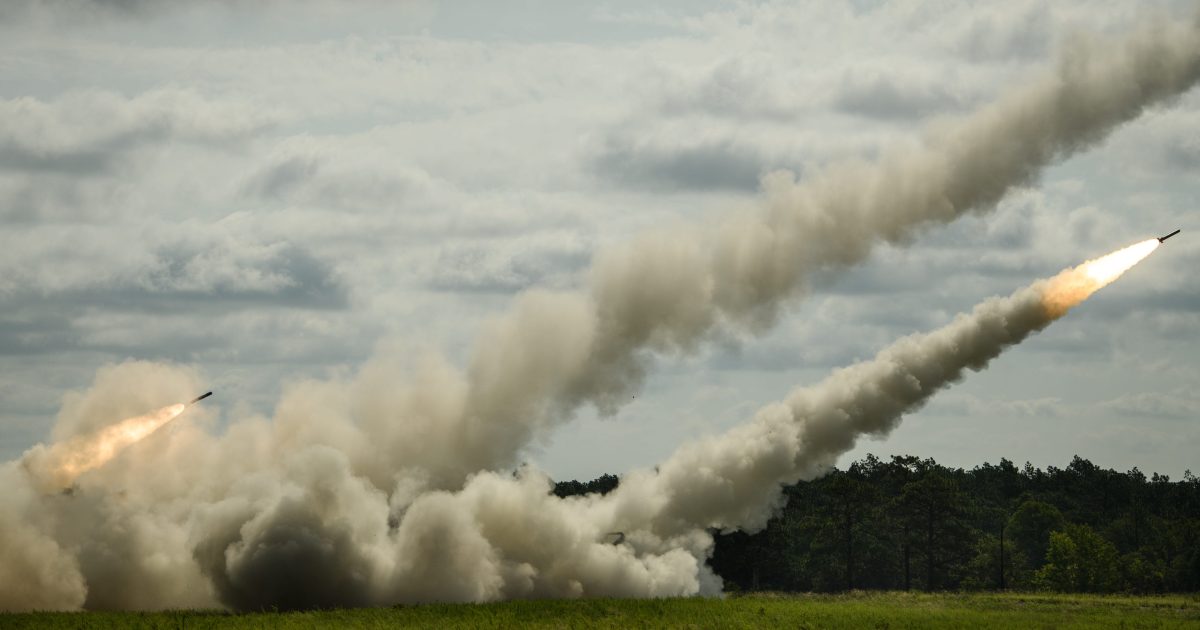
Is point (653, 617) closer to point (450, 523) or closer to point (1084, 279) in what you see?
point (450, 523)

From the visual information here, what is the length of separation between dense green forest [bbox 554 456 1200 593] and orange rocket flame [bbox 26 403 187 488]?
52.2 meters

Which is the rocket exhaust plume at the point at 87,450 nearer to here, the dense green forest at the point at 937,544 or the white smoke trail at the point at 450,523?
the white smoke trail at the point at 450,523

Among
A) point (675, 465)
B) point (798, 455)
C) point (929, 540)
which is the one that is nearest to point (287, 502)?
point (675, 465)

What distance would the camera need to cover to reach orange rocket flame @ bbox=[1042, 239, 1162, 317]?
6300 centimetres

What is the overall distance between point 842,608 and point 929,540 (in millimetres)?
58914

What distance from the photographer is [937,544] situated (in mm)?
128875

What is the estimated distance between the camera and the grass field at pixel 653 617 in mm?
59188

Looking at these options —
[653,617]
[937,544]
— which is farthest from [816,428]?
[937,544]

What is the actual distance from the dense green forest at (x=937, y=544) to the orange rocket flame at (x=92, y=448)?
52.2m

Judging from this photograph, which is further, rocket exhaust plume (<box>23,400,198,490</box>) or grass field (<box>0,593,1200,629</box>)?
rocket exhaust plume (<box>23,400,198,490</box>)

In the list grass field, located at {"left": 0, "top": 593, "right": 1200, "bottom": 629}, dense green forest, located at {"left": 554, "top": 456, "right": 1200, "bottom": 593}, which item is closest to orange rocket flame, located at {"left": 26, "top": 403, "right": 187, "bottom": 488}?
grass field, located at {"left": 0, "top": 593, "right": 1200, "bottom": 629}

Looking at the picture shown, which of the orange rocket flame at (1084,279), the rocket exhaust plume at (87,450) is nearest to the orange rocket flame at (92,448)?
the rocket exhaust plume at (87,450)

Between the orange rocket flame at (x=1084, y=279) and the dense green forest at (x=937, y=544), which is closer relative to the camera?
the orange rocket flame at (x=1084, y=279)

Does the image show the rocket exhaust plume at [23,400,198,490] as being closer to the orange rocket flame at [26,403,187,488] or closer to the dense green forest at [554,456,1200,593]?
the orange rocket flame at [26,403,187,488]
